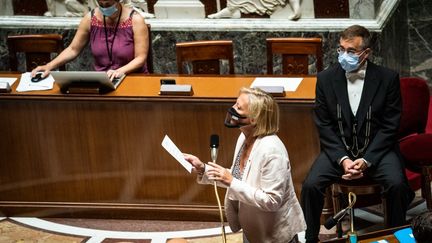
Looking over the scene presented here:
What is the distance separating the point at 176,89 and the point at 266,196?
192 centimetres

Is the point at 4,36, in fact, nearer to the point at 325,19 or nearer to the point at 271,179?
the point at 325,19

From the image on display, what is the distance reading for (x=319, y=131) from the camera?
6289 mm

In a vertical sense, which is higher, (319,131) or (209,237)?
(319,131)

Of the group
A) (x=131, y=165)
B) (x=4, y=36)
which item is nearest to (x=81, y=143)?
(x=131, y=165)

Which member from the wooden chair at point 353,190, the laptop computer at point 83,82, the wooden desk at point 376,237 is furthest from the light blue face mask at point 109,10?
the wooden desk at point 376,237

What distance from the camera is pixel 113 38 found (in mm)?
7547

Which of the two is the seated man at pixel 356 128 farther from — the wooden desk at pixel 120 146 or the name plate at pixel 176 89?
the name plate at pixel 176 89

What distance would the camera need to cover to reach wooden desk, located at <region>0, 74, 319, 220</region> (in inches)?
264

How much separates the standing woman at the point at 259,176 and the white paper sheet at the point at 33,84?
7.23ft

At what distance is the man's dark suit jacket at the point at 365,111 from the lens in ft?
20.2

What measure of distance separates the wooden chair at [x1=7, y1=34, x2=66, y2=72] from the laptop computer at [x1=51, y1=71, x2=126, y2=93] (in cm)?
109

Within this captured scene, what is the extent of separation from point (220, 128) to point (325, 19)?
9.08 feet

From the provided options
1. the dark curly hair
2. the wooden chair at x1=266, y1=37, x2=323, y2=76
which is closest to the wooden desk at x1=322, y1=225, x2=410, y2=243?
the dark curly hair

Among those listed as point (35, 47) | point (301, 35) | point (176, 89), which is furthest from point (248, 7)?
point (176, 89)
